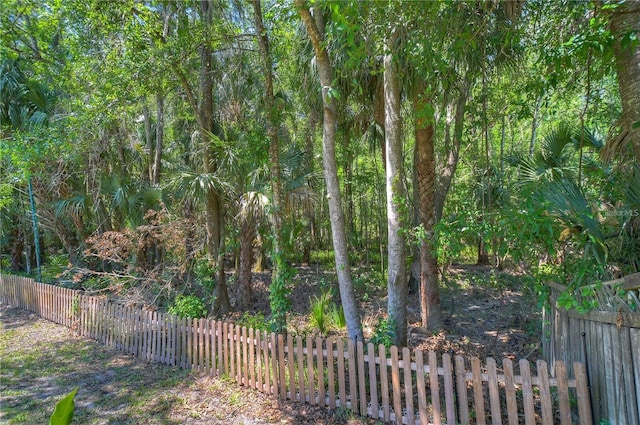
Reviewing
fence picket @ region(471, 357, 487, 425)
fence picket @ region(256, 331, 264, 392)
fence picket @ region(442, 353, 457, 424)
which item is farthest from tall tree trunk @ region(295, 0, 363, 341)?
fence picket @ region(471, 357, 487, 425)

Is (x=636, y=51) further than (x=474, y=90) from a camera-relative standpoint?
No

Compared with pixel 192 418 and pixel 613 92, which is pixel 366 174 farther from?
pixel 192 418

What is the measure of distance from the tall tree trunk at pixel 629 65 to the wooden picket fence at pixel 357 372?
2.19m

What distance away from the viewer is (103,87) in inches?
268

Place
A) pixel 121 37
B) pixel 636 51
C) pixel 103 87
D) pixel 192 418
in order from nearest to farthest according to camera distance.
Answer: pixel 636 51 < pixel 192 418 < pixel 103 87 < pixel 121 37

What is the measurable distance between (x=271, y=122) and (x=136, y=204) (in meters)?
5.48

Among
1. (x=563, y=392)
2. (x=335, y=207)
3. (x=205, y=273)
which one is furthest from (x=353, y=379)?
(x=205, y=273)

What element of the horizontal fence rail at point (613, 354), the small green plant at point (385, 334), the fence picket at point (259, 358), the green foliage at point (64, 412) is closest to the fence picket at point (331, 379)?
the small green plant at point (385, 334)

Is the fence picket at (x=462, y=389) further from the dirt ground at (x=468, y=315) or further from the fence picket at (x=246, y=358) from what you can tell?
the fence picket at (x=246, y=358)

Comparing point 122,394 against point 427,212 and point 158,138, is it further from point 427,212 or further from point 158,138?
point 158,138

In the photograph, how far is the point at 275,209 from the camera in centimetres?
579

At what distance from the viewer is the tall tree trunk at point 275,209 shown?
5570 mm

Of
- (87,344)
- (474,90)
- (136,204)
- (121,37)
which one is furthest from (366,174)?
(87,344)

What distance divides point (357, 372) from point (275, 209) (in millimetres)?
2751
